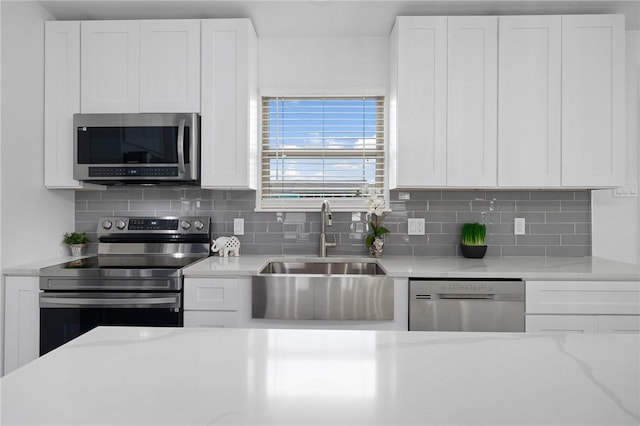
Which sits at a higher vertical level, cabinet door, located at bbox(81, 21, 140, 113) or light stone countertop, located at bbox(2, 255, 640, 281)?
cabinet door, located at bbox(81, 21, 140, 113)

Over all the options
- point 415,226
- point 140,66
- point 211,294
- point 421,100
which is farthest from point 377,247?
point 140,66

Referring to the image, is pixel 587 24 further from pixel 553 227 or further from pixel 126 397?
pixel 126 397

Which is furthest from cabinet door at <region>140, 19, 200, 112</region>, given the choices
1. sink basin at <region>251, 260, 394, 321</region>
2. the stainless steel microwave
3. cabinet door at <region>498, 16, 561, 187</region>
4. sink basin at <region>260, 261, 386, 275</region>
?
cabinet door at <region>498, 16, 561, 187</region>

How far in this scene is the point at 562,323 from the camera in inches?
83.1

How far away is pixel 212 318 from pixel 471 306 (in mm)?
1372

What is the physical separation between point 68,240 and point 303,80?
75.6 inches

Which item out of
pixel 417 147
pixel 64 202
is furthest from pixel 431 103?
pixel 64 202

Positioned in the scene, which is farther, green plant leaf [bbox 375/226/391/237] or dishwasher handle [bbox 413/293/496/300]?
green plant leaf [bbox 375/226/391/237]

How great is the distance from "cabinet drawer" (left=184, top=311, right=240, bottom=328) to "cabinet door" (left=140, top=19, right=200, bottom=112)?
1227 millimetres

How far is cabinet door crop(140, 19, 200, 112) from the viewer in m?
2.50

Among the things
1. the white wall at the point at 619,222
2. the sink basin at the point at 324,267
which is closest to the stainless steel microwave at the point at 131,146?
the sink basin at the point at 324,267

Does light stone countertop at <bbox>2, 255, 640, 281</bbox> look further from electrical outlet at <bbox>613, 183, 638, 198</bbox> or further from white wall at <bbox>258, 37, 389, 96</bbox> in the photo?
white wall at <bbox>258, 37, 389, 96</bbox>

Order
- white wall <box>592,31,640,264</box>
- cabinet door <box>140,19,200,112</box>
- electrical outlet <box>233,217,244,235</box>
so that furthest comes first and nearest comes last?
electrical outlet <box>233,217,244,235</box> < white wall <box>592,31,640,264</box> < cabinet door <box>140,19,200,112</box>

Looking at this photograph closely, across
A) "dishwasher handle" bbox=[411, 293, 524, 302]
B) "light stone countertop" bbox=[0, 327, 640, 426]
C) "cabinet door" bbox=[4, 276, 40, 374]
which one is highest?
"light stone countertop" bbox=[0, 327, 640, 426]
